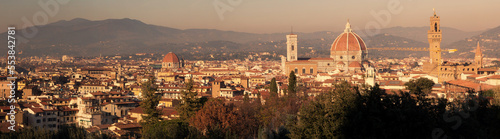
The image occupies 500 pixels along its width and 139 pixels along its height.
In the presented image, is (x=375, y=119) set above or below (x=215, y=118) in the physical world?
above

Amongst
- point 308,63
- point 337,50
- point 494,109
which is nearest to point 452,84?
point 494,109

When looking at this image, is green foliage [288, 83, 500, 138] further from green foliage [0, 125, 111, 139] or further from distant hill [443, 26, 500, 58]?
distant hill [443, 26, 500, 58]

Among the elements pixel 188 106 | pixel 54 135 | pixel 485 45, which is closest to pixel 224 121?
pixel 188 106

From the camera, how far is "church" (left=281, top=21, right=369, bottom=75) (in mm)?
76750

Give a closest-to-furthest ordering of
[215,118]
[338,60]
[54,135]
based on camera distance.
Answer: [54,135], [215,118], [338,60]

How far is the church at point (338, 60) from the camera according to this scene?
7675 centimetres

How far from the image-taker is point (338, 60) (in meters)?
82.4

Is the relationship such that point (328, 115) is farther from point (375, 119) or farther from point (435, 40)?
point (435, 40)

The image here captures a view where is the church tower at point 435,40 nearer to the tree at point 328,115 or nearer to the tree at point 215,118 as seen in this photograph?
the tree at point 215,118

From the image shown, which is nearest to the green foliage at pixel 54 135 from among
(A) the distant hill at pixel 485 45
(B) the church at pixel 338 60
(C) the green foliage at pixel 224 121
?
(C) the green foliage at pixel 224 121

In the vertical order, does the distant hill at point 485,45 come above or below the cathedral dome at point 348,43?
above

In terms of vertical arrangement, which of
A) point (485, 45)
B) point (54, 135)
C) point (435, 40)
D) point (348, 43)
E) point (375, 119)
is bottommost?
point (54, 135)

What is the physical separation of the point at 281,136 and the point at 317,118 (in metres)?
1.74

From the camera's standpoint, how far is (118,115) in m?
29.7
